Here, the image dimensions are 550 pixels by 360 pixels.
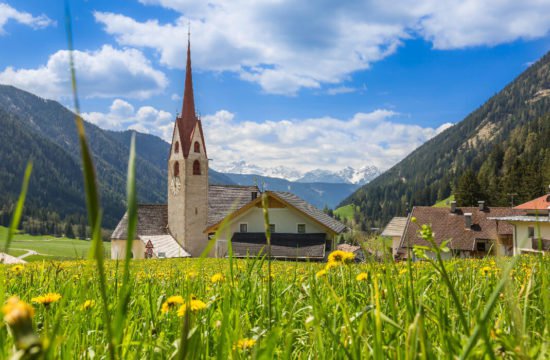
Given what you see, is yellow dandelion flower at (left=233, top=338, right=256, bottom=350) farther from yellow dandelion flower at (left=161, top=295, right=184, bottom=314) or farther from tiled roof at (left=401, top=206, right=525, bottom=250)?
tiled roof at (left=401, top=206, right=525, bottom=250)

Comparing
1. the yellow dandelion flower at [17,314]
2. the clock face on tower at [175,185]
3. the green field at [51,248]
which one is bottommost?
the green field at [51,248]

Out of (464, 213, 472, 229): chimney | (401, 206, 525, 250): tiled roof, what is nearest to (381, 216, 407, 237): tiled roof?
(401, 206, 525, 250): tiled roof

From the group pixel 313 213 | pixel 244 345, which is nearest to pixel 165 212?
pixel 313 213

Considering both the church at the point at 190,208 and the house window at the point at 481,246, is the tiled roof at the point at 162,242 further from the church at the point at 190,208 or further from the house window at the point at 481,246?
the house window at the point at 481,246

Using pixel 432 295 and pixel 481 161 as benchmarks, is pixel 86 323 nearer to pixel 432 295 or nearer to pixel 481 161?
pixel 432 295

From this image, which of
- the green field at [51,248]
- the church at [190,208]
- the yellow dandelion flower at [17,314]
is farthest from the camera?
the church at [190,208]

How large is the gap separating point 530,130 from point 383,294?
181 metres

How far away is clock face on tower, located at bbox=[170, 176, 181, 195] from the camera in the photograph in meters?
58.1

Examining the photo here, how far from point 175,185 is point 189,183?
272 cm

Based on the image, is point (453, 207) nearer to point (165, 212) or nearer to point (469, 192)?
point (469, 192)

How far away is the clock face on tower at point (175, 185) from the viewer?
5812 centimetres

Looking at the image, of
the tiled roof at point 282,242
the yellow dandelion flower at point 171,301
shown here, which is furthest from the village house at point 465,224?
the yellow dandelion flower at point 171,301

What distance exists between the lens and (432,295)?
2.38 meters

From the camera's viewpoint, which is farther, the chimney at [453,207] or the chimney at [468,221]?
the chimney at [453,207]
